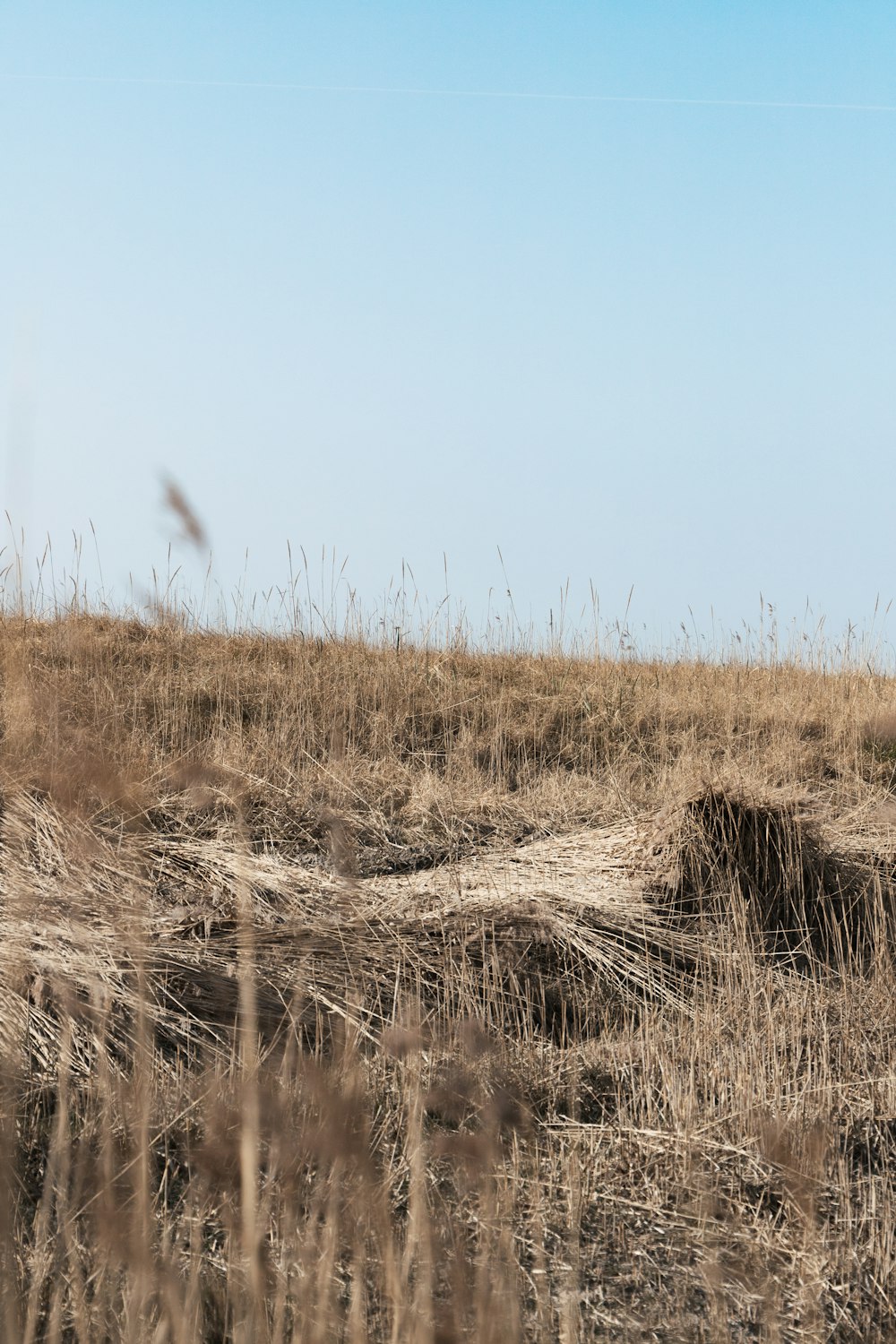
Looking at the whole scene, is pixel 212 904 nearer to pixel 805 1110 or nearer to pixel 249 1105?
pixel 805 1110

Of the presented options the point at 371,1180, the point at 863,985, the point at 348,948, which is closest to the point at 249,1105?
the point at 371,1180

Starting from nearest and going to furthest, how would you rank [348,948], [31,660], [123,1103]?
[123,1103] → [348,948] → [31,660]

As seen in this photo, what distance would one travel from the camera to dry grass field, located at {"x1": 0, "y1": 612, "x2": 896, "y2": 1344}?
5.70 feet

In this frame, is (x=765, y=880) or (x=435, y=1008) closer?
(x=435, y=1008)

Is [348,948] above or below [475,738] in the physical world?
below

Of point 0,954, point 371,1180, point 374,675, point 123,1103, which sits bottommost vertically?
point 123,1103

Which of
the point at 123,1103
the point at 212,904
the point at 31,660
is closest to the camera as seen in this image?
the point at 123,1103

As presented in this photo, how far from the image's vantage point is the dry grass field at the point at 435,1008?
1.74 metres

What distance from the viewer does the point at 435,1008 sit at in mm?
3592

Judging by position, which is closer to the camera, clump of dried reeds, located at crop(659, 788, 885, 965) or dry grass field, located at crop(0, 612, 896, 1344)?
dry grass field, located at crop(0, 612, 896, 1344)

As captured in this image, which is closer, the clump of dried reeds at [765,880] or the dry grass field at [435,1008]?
the dry grass field at [435,1008]

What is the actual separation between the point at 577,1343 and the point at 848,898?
300cm

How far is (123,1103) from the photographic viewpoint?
2619 millimetres

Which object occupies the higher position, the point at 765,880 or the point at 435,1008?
the point at 765,880
